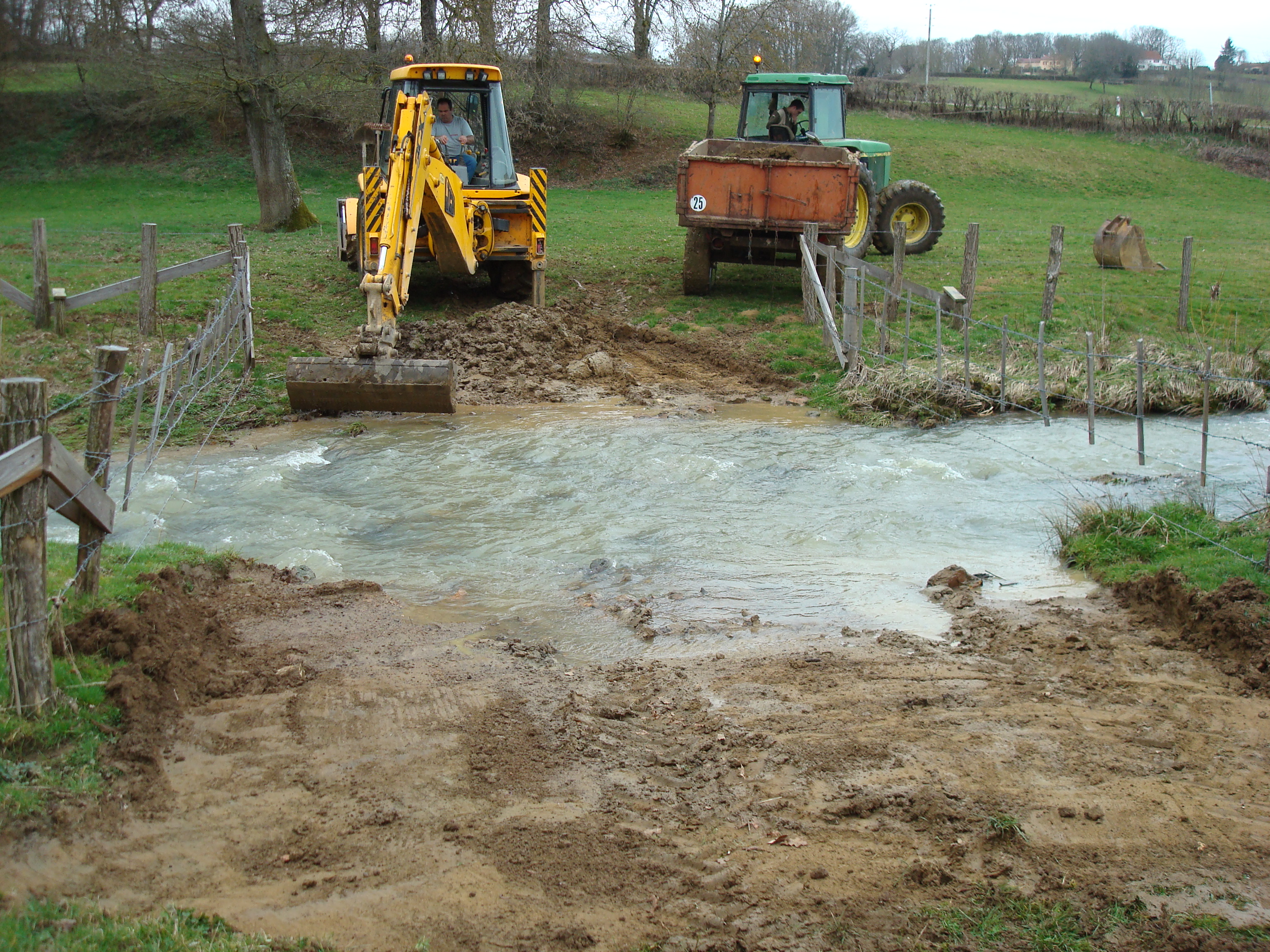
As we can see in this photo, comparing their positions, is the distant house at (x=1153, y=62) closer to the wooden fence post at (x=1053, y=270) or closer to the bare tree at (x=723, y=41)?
the bare tree at (x=723, y=41)

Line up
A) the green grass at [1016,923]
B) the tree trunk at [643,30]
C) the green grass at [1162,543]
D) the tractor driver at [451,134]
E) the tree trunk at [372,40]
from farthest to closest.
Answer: the tree trunk at [643,30], the tree trunk at [372,40], the tractor driver at [451,134], the green grass at [1162,543], the green grass at [1016,923]

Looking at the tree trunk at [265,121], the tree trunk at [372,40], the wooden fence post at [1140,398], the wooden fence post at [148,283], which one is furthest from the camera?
the tree trunk at [372,40]

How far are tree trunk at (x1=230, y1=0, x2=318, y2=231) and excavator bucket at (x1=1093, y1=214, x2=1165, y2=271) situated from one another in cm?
1633

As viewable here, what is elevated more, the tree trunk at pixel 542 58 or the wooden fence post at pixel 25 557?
the tree trunk at pixel 542 58

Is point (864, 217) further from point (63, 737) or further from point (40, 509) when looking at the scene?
point (63, 737)

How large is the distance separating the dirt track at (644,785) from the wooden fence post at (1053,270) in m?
8.33

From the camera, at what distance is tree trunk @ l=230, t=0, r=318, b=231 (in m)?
21.3

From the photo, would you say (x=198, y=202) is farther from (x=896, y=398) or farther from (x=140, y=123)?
(x=896, y=398)

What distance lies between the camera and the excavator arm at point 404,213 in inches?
425

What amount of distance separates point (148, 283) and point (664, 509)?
756cm

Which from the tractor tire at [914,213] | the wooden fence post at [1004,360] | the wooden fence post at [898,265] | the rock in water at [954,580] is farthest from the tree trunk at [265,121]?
the rock in water at [954,580]

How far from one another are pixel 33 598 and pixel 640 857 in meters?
2.64

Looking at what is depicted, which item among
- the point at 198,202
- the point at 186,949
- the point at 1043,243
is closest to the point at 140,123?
the point at 198,202

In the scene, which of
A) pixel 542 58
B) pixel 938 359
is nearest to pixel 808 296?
pixel 938 359
